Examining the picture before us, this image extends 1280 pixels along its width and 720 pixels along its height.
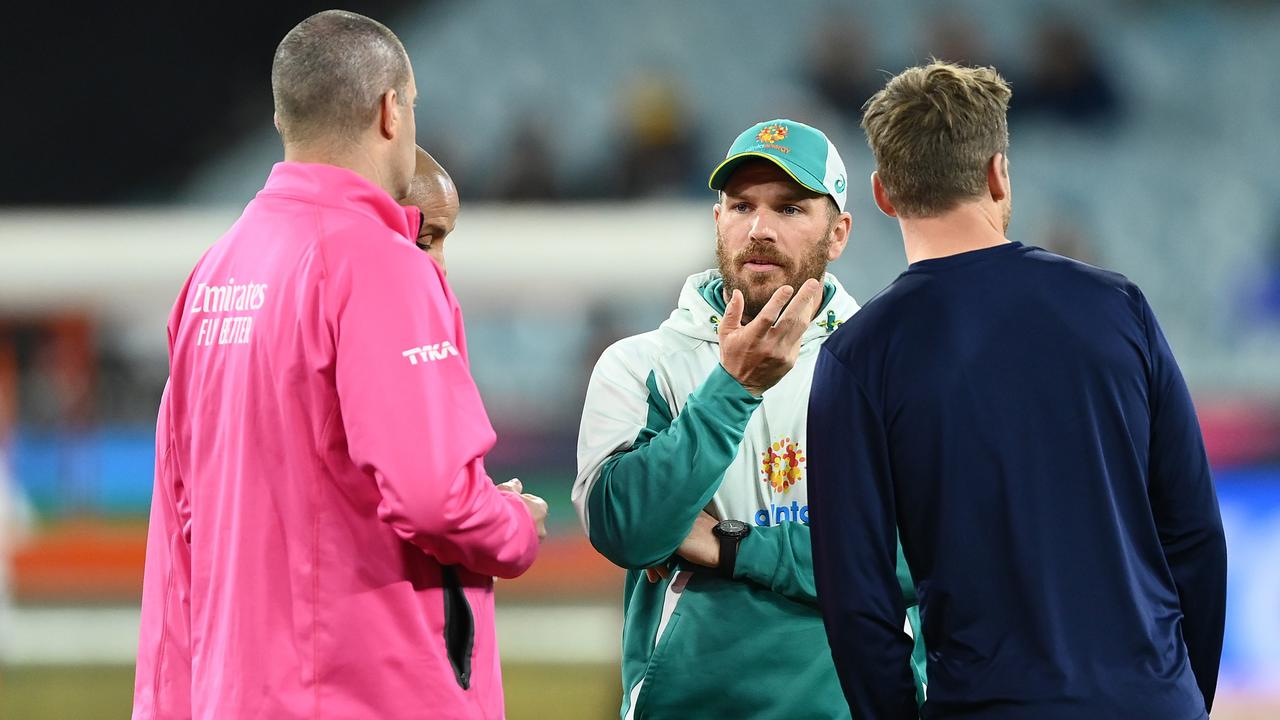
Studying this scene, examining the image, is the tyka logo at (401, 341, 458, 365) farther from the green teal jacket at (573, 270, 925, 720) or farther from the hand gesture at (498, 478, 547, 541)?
the green teal jacket at (573, 270, 925, 720)

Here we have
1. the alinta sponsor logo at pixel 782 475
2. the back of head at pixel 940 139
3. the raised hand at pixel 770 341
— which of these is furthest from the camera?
the alinta sponsor logo at pixel 782 475

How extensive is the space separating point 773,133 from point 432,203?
63cm

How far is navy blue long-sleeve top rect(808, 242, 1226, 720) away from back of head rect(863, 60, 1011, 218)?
9 cm

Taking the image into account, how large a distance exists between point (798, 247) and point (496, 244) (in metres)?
6.05

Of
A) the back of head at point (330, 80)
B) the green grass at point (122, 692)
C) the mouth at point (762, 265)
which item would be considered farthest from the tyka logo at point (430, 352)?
the green grass at point (122, 692)

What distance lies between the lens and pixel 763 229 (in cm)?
217

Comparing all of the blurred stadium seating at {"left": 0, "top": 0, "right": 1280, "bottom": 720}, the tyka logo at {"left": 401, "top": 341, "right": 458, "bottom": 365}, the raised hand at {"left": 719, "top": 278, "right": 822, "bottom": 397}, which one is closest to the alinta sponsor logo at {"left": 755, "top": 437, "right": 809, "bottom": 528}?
the raised hand at {"left": 719, "top": 278, "right": 822, "bottom": 397}

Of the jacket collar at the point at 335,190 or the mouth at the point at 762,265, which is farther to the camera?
the mouth at the point at 762,265

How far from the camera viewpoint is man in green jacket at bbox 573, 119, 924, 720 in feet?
6.35

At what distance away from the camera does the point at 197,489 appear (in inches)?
67.2

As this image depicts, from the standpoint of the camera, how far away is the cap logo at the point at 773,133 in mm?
2170

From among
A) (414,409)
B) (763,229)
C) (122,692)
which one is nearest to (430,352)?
(414,409)

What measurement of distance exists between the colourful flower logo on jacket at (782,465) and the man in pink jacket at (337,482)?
523 mm

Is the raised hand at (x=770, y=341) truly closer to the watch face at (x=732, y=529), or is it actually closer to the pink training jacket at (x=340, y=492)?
the watch face at (x=732, y=529)
